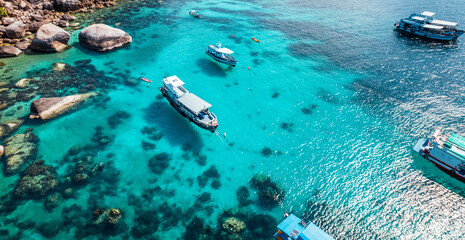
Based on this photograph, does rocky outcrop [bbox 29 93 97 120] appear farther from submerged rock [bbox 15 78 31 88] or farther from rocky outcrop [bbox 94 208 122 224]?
rocky outcrop [bbox 94 208 122 224]

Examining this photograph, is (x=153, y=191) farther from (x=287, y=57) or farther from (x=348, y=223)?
(x=287, y=57)

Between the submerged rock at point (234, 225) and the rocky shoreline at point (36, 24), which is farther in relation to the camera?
the rocky shoreline at point (36, 24)

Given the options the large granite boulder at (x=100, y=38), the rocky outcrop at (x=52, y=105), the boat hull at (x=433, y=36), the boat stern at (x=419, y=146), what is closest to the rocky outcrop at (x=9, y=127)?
the rocky outcrop at (x=52, y=105)

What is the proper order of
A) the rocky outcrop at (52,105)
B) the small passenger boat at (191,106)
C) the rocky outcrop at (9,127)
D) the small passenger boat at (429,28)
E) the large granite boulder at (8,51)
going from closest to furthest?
the rocky outcrop at (9,127)
the small passenger boat at (191,106)
the rocky outcrop at (52,105)
the large granite boulder at (8,51)
the small passenger boat at (429,28)

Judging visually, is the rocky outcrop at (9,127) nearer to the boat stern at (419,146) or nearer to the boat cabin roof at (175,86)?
the boat cabin roof at (175,86)

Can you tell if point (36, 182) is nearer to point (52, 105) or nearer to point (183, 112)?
point (52, 105)
